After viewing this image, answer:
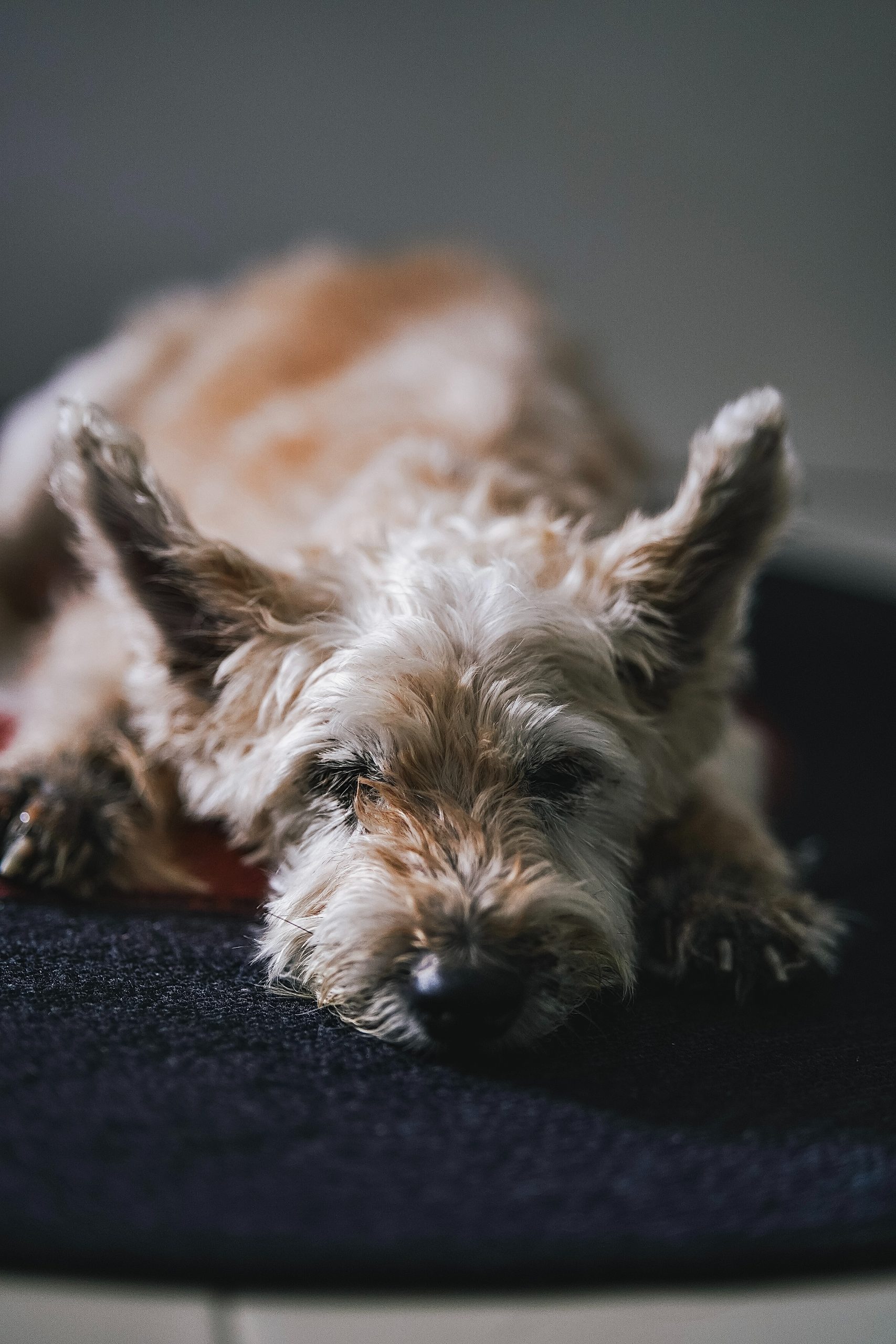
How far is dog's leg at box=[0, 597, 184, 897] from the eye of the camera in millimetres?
1940

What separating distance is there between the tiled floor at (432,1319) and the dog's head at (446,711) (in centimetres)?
36

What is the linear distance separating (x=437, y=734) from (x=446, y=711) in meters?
0.04

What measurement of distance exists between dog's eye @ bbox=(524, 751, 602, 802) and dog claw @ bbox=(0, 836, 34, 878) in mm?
860

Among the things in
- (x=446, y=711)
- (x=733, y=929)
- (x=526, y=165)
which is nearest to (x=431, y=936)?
(x=446, y=711)

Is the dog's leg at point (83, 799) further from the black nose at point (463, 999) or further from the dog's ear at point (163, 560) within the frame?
the black nose at point (463, 999)

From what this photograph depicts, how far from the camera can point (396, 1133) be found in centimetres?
137

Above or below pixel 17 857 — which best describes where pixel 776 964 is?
above

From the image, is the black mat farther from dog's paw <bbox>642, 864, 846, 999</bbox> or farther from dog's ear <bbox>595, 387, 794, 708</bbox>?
dog's ear <bbox>595, 387, 794, 708</bbox>

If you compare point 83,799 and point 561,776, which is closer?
point 561,776

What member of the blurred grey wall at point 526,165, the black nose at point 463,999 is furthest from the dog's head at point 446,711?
the blurred grey wall at point 526,165

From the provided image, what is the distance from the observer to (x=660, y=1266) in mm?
1208

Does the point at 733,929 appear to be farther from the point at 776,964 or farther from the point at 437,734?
the point at 437,734

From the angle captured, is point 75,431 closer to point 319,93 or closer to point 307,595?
point 307,595

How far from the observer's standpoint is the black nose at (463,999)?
1.45 meters
